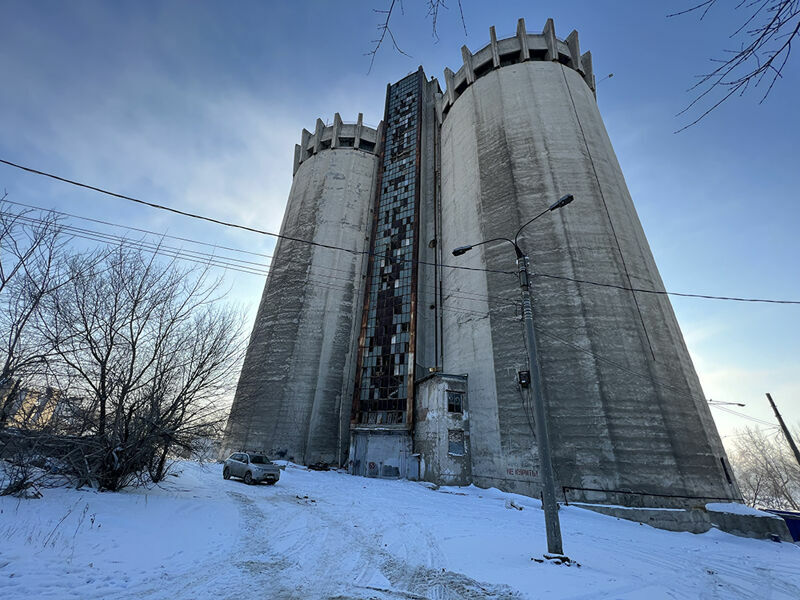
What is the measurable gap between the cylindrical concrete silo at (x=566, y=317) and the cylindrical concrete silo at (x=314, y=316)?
11.0 meters

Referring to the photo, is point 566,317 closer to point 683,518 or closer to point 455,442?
point 455,442

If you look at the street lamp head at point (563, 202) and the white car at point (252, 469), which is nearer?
the street lamp head at point (563, 202)

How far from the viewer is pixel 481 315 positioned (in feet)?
80.6

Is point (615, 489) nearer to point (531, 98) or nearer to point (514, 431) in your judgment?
point (514, 431)

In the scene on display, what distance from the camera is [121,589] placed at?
473 centimetres

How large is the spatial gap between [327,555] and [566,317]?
18.3 m

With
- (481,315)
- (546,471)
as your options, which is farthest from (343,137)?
(546,471)

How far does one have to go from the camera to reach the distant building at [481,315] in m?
18.2

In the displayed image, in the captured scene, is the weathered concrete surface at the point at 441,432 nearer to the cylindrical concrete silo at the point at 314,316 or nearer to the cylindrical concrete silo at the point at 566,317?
the cylindrical concrete silo at the point at 566,317

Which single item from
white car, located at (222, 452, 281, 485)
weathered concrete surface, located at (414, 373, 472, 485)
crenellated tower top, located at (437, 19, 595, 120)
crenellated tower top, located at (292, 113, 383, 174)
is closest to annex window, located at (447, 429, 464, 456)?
weathered concrete surface, located at (414, 373, 472, 485)

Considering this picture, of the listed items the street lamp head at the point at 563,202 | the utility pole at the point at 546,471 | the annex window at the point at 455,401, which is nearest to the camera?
the utility pole at the point at 546,471

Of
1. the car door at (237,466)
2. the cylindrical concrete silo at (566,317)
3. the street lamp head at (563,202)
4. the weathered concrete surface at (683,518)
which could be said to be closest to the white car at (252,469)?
the car door at (237,466)

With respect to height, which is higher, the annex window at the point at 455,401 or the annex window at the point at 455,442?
the annex window at the point at 455,401

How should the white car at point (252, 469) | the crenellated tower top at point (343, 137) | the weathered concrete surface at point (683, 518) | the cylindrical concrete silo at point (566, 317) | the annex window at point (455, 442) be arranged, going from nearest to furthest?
the weathered concrete surface at point (683, 518)
the white car at point (252, 469)
the cylindrical concrete silo at point (566, 317)
the annex window at point (455, 442)
the crenellated tower top at point (343, 137)
